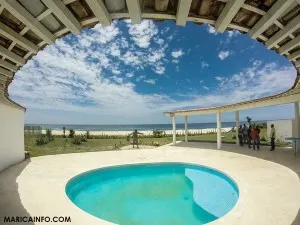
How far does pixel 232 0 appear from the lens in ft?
8.80

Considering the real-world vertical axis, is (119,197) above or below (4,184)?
below

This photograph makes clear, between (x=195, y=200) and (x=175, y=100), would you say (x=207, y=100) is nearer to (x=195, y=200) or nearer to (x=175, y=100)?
(x=175, y=100)

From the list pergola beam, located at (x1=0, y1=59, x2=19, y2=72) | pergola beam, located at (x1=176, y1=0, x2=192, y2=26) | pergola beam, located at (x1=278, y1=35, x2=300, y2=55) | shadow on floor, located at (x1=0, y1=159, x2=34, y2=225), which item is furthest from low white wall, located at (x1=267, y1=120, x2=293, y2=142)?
pergola beam, located at (x1=0, y1=59, x2=19, y2=72)

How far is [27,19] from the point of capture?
284cm

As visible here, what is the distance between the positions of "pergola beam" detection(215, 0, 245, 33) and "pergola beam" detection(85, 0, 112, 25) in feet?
A: 4.46

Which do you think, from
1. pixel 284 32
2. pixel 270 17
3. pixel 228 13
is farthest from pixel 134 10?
pixel 284 32

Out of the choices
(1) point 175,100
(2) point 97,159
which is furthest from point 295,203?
(1) point 175,100

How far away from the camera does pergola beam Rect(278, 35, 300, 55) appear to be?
3.52 m

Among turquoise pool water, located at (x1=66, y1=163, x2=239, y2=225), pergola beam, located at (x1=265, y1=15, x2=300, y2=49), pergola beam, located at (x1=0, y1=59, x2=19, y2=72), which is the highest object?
pergola beam, located at (x1=265, y1=15, x2=300, y2=49)

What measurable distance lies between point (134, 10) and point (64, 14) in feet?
2.58

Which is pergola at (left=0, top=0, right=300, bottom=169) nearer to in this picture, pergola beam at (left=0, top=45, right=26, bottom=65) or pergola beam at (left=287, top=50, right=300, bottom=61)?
pergola beam at (left=0, top=45, right=26, bottom=65)

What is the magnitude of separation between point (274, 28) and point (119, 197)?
26.1 feet

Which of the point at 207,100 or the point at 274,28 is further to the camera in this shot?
the point at 207,100

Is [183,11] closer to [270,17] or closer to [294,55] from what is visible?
[270,17]
